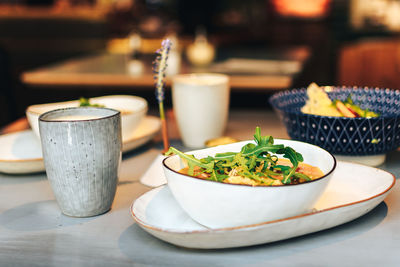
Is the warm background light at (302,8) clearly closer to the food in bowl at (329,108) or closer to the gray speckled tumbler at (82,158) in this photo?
the food in bowl at (329,108)

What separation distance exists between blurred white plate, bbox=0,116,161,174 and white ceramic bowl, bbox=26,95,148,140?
34mm

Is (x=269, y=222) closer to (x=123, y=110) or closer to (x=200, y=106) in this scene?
(x=200, y=106)

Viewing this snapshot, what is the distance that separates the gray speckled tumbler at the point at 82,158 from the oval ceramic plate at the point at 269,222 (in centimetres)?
8

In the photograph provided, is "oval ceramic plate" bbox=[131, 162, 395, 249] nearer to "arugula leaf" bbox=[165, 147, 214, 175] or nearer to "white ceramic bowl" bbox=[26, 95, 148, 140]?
"arugula leaf" bbox=[165, 147, 214, 175]

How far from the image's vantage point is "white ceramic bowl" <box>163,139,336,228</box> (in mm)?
665

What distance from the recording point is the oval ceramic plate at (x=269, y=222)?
69cm

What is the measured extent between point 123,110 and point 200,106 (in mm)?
236

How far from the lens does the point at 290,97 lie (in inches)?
52.3

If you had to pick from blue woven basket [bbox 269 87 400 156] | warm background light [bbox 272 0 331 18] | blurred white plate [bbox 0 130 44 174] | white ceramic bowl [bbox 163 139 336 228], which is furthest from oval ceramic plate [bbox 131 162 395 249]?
warm background light [bbox 272 0 331 18]

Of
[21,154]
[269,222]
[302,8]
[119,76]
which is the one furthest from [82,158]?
[302,8]

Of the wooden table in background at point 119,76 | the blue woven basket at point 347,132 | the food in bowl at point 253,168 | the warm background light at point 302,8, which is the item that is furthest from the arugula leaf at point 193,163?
the warm background light at point 302,8

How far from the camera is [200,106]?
49.6 inches

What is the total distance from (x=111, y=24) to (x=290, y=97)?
25.3ft

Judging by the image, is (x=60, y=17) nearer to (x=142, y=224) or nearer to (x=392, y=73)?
(x=392, y=73)
